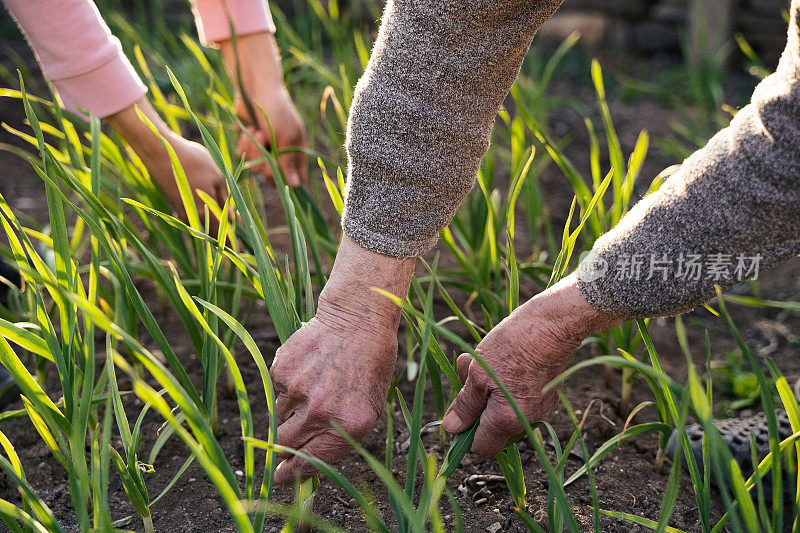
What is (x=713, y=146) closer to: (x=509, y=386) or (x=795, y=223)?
(x=795, y=223)

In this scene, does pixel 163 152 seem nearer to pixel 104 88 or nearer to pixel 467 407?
pixel 104 88

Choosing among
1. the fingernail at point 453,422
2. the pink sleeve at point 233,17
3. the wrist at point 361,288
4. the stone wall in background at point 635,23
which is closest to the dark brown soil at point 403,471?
the fingernail at point 453,422

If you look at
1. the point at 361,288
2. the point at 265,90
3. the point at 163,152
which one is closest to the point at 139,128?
the point at 163,152

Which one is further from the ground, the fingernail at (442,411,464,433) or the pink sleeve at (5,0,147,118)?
the pink sleeve at (5,0,147,118)

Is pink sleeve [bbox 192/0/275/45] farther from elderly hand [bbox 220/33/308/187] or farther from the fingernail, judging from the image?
the fingernail

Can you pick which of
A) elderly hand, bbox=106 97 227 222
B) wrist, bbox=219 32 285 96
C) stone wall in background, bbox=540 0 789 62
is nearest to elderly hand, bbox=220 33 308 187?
wrist, bbox=219 32 285 96

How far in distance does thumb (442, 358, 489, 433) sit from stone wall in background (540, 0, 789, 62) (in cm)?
289

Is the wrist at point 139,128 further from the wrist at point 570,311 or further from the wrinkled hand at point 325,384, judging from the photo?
the wrist at point 570,311

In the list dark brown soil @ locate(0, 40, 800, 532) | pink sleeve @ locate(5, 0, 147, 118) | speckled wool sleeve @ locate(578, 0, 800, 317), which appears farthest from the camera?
pink sleeve @ locate(5, 0, 147, 118)

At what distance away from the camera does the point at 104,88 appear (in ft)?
3.78

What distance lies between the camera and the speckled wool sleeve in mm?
692

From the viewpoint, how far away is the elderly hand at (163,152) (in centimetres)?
118

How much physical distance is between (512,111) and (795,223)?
7.10ft

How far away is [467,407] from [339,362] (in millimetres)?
162
